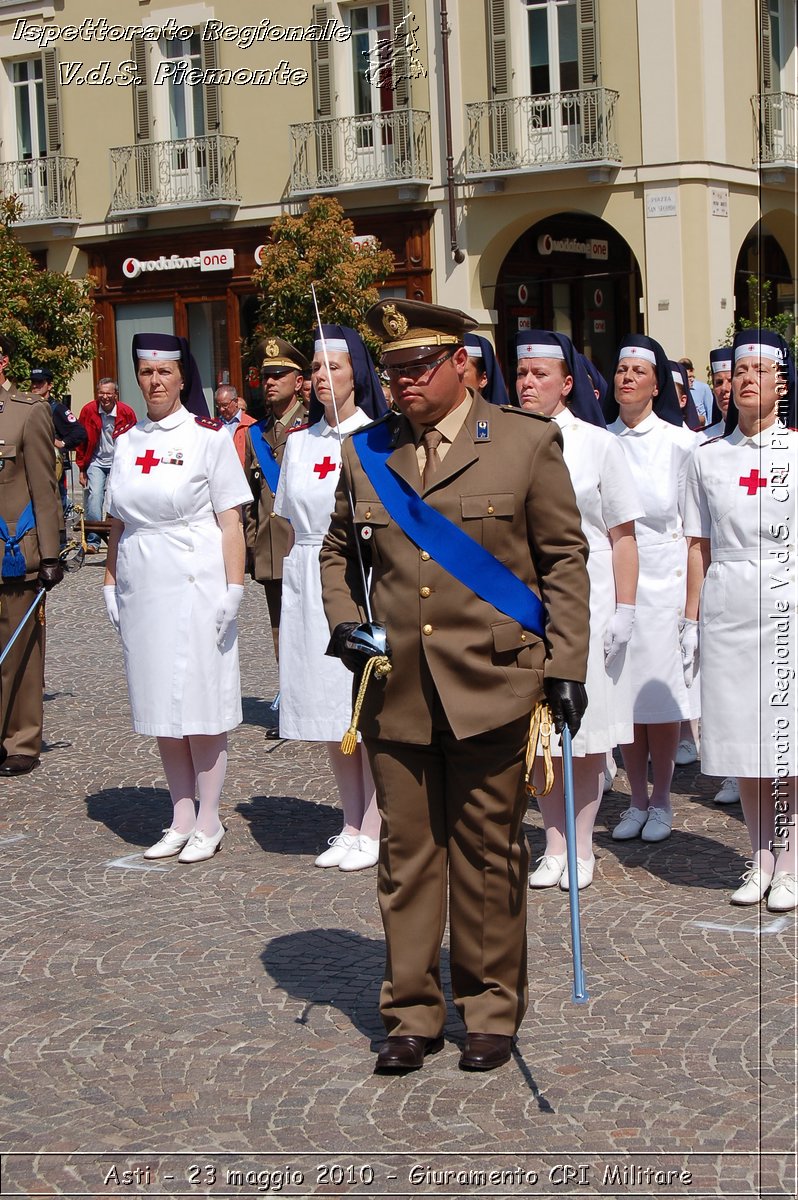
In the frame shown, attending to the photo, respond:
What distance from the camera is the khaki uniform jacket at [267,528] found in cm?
1056

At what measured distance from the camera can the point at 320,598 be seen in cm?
760

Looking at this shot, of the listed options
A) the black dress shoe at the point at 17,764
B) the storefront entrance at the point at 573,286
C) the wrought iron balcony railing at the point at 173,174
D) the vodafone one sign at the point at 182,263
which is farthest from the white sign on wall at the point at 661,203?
the black dress shoe at the point at 17,764

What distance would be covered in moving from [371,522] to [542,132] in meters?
25.5

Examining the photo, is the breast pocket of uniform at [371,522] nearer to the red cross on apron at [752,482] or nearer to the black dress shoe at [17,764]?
the red cross on apron at [752,482]

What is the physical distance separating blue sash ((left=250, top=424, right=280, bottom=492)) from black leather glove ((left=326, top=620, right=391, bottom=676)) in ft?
17.7

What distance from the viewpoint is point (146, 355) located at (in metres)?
7.50

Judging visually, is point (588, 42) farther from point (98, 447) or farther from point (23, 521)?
point (23, 521)

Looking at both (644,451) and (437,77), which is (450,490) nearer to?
(644,451)

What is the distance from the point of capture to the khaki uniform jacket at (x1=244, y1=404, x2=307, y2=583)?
10.6 metres

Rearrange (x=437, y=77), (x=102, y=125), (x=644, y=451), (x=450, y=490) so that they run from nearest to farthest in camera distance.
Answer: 1. (x=450, y=490)
2. (x=644, y=451)
3. (x=437, y=77)
4. (x=102, y=125)

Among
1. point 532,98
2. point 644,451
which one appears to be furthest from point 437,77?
point 644,451

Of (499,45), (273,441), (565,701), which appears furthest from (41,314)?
(565,701)

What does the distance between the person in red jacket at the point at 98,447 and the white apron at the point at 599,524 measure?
574 inches

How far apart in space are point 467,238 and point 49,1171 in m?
27.3
